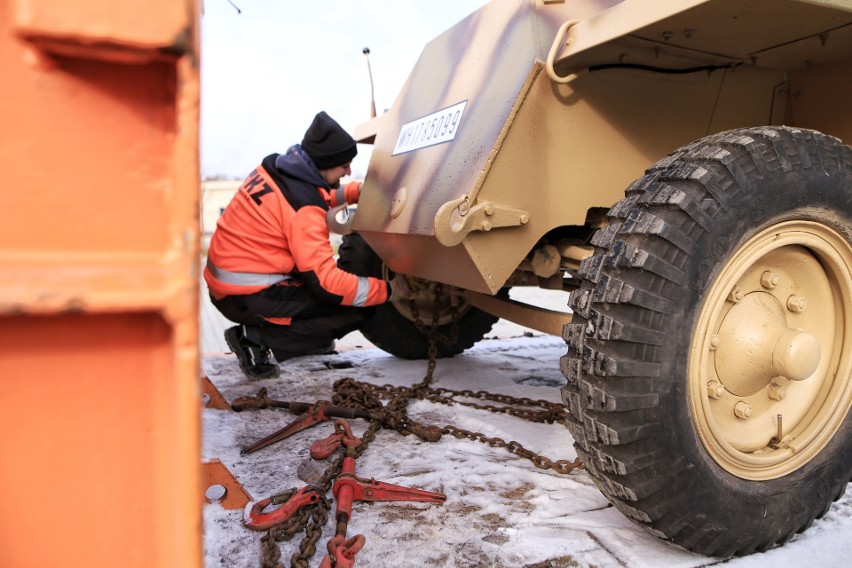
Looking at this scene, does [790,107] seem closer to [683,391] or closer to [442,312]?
[683,391]

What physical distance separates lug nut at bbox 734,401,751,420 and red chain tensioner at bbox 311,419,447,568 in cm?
98

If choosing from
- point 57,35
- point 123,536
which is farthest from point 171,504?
point 57,35

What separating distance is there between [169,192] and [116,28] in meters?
0.17

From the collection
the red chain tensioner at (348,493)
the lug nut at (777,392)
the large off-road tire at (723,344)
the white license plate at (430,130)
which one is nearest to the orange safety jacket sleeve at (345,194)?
the white license plate at (430,130)

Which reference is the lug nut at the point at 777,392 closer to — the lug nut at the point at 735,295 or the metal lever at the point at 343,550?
the lug nut at the point at 735,295

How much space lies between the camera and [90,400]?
0.74 m

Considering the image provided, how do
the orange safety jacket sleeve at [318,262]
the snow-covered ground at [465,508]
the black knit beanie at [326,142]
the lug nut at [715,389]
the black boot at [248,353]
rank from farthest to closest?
the black boot at [248,353]
the black knit beanie at [326,142]
the orange safety jacket sleeve at [318,262]
the lug nut at [715,389]
the snow-covered ground at [465,508]

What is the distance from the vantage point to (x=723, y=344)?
1.96 m

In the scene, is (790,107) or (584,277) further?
(790,107)

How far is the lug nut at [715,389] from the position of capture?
1.96 metres

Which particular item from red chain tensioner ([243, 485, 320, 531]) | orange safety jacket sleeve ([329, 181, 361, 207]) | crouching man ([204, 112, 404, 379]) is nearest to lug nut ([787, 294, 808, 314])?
red chain tensioner ([243, 485, 320, 531])

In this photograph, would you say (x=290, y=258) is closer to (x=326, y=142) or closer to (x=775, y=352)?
(x=326, y=142)

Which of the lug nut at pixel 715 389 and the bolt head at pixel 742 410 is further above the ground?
the lug nut at pixel 715 389

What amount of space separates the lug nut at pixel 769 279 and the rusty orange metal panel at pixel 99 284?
1.90 metres
